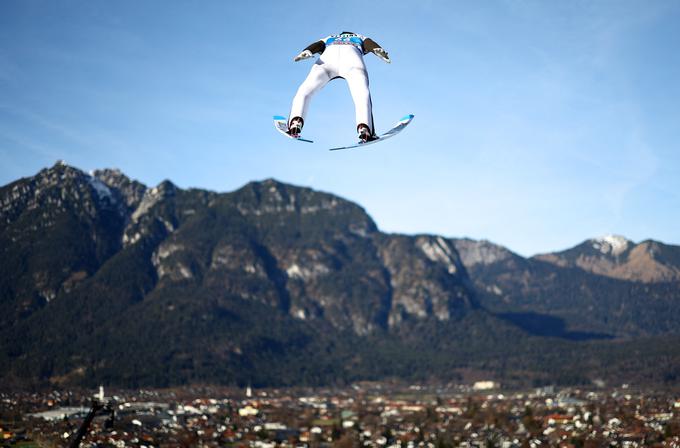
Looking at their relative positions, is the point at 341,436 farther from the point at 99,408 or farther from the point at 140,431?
the point at 99,408

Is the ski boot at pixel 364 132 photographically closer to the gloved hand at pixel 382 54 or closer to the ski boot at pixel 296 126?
the ski boot at pixel 296 126

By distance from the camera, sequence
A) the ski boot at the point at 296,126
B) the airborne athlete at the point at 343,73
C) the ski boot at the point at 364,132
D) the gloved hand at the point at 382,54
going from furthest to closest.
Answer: the gloved hand at the point at 382,54 → the ski boot at the point at 296,126 → the airborne athlete at the point at 343,73 → the ski boot at the point at 364,132

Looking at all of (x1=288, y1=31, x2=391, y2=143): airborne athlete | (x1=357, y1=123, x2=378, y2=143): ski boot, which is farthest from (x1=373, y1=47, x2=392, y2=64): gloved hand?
(x1=357, y1=123, x2=378, y2=143): ski boot

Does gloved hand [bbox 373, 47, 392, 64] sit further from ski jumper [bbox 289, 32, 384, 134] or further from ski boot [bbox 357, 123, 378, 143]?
ski boot [bbox 357, 123, 378, 143]

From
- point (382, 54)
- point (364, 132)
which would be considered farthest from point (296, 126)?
point (382, 54)

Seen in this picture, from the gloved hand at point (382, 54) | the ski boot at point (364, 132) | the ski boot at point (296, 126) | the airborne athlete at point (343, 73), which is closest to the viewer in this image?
the ski boot at point (364, 132)

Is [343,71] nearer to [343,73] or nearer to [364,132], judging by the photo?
[343,73]

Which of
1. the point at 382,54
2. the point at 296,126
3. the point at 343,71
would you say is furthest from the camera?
the point at 382,54

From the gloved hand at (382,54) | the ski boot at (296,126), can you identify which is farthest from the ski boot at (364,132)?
the gloved hand at (382,54)
